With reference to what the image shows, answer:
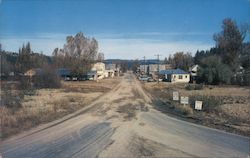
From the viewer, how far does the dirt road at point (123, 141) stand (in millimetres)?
9977

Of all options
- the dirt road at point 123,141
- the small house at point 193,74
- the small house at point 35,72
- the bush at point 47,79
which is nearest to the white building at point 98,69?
the small house at point 193,74

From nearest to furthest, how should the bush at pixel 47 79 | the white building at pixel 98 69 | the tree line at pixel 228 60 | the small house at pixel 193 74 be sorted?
1. the bush at pixel 47 79
2. the tree line at pixel 228 60
3. the small house at pixel 193 74
4. the white building at pixel 98 69

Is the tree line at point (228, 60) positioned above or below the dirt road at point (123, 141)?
above

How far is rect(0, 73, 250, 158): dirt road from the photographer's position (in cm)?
998

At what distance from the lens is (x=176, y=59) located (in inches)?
4203

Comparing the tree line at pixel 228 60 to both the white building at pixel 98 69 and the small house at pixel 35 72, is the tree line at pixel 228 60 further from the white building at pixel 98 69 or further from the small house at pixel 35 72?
the white building at pixel 98 69

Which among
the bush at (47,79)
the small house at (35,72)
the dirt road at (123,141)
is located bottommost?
the dirt road at (123,141)

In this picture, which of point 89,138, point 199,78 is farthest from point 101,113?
point 199,78

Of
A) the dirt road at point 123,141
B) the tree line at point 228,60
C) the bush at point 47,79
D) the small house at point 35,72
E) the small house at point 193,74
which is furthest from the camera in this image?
the small house at point 193,74

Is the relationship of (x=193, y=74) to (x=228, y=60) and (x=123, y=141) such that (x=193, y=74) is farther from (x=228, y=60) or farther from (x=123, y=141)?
(x=123, y=141)

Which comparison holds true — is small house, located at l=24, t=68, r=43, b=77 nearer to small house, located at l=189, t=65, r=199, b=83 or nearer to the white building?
the white building

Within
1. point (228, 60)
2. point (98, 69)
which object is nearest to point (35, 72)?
point (228, 60)

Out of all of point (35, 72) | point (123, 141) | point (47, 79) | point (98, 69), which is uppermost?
point (98, 69)

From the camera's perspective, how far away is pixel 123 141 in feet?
38.5
